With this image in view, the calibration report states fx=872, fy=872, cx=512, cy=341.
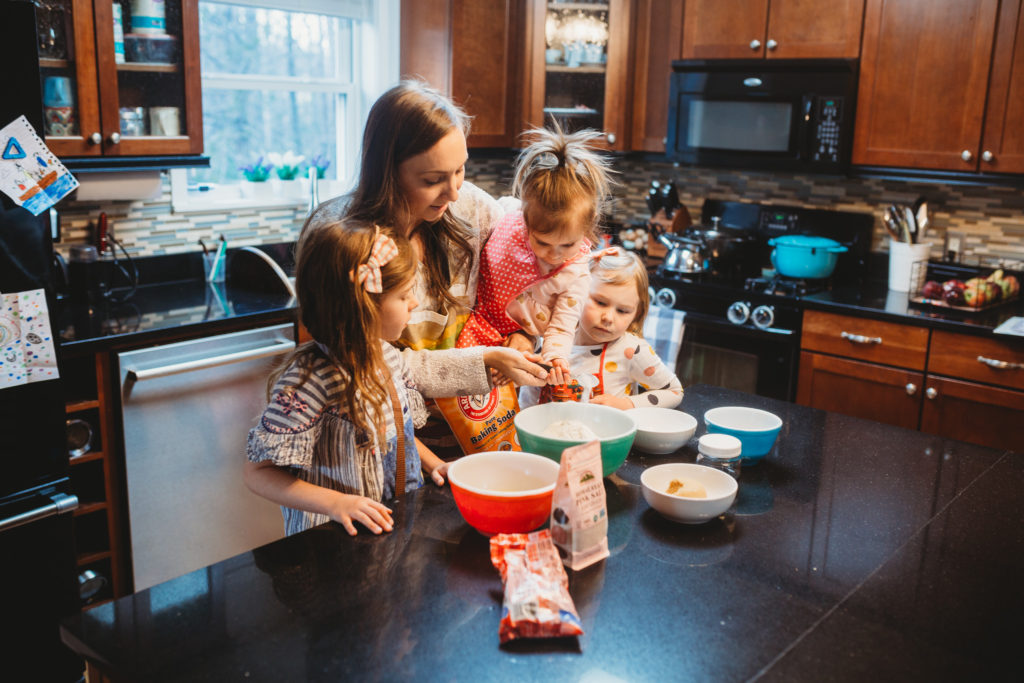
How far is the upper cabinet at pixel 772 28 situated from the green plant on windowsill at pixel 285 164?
1.64 m

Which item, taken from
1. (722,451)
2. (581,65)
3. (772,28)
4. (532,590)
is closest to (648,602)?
(532,590)

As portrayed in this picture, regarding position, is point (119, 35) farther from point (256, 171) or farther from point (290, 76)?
point (290, 76)

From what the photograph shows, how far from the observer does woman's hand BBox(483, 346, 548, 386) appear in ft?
5.06

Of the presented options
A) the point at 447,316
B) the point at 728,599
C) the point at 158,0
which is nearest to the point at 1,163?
the point at 158,0

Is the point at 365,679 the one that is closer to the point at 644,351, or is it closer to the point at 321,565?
the point at 321,565

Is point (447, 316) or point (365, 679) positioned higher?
point (447, 316)

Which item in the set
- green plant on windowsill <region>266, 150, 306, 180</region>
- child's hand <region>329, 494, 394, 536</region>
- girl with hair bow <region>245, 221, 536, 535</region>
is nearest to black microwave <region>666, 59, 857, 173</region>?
green plant on windowsill <region>266, 150, 306, 180</region>

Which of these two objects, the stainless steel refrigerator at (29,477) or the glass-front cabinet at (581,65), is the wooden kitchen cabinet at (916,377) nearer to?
the glass-front cabinet at (581,65)

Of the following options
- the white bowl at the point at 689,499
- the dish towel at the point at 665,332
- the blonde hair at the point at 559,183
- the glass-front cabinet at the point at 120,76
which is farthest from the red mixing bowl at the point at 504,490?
the glass-front cabinet at the point at 120,76

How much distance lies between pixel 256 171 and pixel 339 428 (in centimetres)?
220

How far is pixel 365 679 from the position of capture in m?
0.92

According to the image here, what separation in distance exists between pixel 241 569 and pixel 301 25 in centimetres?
277

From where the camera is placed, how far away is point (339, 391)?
135 cm

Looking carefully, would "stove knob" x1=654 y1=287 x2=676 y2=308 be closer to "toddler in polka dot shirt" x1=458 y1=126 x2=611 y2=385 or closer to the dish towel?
the dish towel
